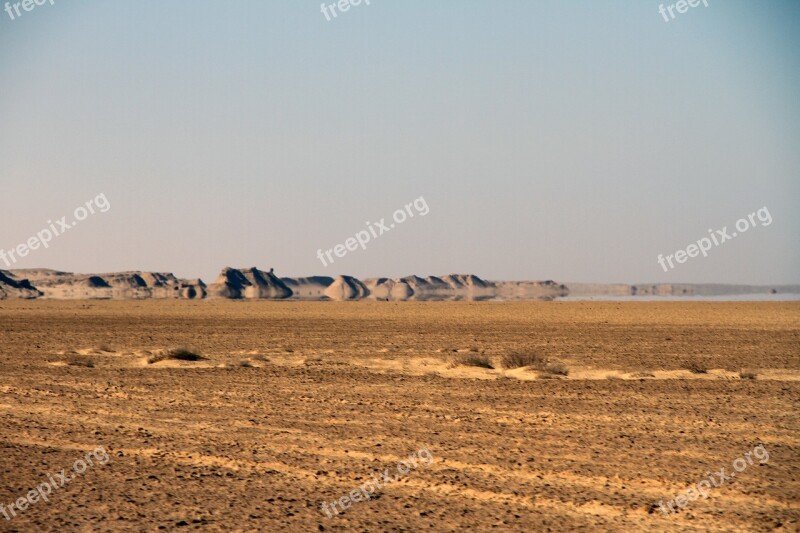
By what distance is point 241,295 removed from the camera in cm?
18762

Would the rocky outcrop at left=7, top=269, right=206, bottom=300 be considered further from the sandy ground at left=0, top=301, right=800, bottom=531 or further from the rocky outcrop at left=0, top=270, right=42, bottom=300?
the sandy ground at left=0, top=301, right=800, bottom=531

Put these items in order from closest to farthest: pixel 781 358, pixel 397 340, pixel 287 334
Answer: pixel 781 358 < pixel 397 340 < pixel 287 334

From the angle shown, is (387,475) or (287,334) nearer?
(387,475)

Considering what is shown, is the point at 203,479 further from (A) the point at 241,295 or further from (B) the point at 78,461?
(A) the point at 241,295

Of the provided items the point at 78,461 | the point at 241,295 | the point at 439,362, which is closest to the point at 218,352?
the point at 439,362

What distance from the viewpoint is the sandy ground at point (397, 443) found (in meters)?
7.88

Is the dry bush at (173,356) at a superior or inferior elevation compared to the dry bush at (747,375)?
superior

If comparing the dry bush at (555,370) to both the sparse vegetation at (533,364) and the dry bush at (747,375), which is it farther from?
the dry bush at (747,375)

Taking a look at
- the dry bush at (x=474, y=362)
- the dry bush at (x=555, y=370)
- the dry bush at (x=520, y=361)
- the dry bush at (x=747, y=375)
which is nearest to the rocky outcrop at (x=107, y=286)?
the dry bush at (x=474, y=362)

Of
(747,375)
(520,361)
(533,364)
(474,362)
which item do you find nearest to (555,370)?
(533,364)

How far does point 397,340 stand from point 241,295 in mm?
158553

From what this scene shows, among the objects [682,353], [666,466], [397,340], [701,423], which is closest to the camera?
[666,466]

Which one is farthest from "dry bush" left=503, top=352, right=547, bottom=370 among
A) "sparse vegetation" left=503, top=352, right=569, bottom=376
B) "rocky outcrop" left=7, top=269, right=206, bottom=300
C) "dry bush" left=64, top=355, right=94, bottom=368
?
"rocky outcrop" left=7, top=269, right=206, bottom=300

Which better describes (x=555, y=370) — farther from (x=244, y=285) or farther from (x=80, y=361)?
(x=244, y=285)
